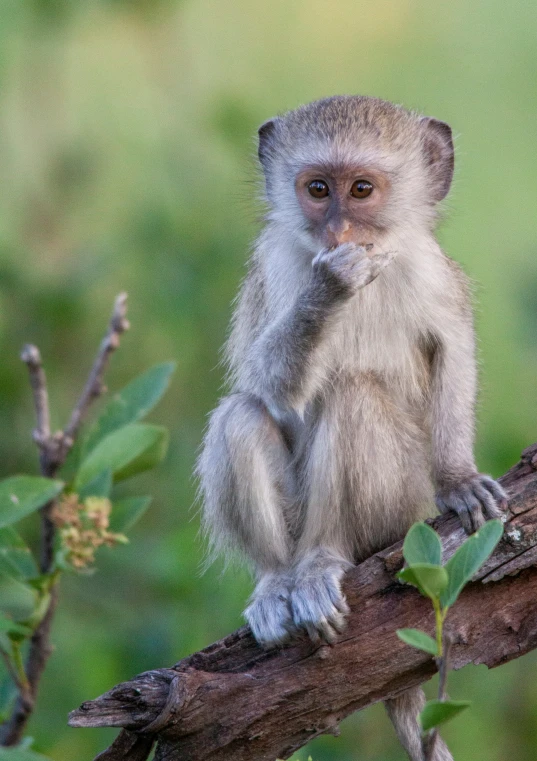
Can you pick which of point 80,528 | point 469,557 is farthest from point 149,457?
point 469,557

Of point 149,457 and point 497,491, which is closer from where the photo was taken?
point 149,457

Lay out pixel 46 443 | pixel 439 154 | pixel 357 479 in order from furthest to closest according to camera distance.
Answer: pixel 439 154
pixel 357 479
pixel 46 443

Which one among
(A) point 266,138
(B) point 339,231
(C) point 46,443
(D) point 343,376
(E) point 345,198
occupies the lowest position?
(C) point 46,443

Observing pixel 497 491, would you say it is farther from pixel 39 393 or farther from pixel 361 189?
pixel 39 393

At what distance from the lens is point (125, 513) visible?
2.62m

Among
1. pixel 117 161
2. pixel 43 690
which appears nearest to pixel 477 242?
pixel 117 161

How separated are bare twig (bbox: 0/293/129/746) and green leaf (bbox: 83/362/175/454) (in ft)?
0.87

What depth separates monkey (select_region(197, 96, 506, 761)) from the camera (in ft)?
15.6

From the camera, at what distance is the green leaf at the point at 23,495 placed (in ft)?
7.32

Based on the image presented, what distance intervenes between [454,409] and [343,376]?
1.82ft

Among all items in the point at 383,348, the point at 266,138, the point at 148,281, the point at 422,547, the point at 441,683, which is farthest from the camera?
the point at 148,281

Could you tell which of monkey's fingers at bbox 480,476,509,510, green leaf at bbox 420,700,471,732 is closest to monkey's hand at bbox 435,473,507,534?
monkey's fingers at bbox 480,476,509,510

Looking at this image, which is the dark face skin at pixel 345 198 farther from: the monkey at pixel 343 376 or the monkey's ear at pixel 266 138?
the monkey's ear at pixel 266 138

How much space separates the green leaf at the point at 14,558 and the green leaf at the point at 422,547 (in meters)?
0.93
